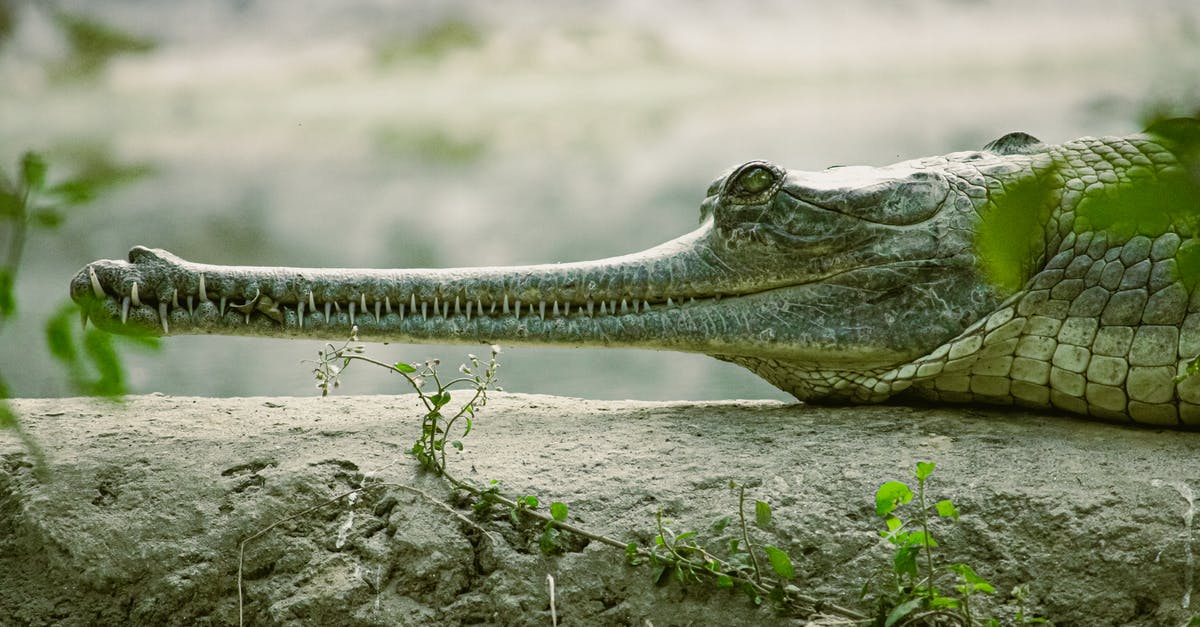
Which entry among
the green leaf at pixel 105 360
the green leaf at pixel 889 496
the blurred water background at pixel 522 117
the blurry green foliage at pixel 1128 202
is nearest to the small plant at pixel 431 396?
the green leaf at pixel 889 496

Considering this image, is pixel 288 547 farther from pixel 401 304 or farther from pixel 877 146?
pixel 877 146

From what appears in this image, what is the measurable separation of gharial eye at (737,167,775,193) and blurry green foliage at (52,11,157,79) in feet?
7.25

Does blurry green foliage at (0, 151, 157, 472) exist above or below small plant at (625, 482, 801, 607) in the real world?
above

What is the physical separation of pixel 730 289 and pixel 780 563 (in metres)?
1.39

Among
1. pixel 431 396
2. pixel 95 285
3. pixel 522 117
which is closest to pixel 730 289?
pixel 431 396

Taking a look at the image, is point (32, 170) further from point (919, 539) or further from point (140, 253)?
point (140, 253)

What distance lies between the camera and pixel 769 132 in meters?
8.13

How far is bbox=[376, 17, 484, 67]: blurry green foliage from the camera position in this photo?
800 centimetres

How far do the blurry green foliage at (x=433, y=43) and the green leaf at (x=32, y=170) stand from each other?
7.34 meters

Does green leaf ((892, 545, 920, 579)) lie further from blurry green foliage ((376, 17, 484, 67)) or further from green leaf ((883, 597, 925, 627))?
blurry green foliage ((376, 17, 484, 67))

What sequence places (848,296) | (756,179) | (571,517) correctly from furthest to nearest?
1. (756,179)
2. (848,296)
3. (571,517)

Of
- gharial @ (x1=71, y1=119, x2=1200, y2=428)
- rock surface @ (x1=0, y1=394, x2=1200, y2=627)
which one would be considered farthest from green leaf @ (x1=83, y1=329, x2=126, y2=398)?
gharial @ (x1=71, y1=119, x2=1200, y2=428)

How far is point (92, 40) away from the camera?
5.04ft

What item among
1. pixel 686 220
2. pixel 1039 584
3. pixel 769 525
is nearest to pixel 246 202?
pixel 686 220
